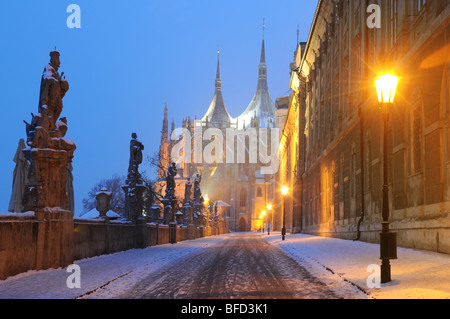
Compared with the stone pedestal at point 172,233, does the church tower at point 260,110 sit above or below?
above

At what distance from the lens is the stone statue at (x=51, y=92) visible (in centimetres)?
1309

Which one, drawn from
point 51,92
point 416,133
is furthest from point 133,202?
point 416,133

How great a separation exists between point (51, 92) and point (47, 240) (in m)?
3.70

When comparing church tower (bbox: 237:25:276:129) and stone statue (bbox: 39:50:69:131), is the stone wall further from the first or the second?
church tower (bbox: 237:25:276:129)

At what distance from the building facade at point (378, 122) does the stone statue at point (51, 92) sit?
800 cm

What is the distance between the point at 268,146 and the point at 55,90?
402ft

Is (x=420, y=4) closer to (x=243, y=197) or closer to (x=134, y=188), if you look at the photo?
(x=134, y=188)

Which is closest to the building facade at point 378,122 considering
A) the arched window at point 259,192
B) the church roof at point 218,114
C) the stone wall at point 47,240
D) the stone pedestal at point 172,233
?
the stone wall at point 47,240

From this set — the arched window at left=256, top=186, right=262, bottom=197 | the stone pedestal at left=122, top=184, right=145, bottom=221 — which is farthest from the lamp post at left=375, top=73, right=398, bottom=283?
the arched window at left=256, top=186, right=262, bottom=197

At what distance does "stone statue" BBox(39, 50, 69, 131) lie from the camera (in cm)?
1309

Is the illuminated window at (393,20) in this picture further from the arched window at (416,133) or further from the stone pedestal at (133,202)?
the stone pedestal at (133,202)

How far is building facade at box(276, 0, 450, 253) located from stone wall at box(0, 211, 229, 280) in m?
8.24
